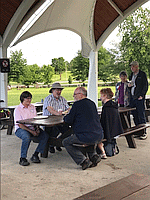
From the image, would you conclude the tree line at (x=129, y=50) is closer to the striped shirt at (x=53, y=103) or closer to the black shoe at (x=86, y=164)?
the striped shirt at (x=53, y=103)

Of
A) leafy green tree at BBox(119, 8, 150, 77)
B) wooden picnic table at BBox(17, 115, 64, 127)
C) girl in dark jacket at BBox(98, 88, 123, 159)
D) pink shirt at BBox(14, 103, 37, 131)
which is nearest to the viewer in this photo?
wooden picnic table at BBox(17, 115, 64, 127)

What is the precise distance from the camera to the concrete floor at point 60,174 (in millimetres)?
4051

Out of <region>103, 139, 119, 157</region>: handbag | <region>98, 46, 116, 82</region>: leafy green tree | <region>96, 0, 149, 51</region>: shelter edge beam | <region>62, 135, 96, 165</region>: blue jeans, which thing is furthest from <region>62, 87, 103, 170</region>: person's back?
<region>98, 46, 116, 82</region>: leafy green tree

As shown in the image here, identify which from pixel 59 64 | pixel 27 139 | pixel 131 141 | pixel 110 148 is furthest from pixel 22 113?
pixel 59 64

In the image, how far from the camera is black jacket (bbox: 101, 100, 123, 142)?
5.80m

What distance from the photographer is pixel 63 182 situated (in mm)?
4461

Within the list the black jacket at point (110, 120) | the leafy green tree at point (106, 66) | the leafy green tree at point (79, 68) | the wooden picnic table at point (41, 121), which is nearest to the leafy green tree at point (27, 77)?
the leafy green tree at point (79, 68)

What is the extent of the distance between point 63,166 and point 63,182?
0.84m

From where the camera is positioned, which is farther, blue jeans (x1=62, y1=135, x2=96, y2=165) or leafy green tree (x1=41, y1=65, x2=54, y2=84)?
leafy green tree (x1=41, y1=65, x2=54, y2=84)

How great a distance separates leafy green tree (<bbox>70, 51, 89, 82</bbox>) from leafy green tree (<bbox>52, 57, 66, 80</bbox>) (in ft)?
3.14

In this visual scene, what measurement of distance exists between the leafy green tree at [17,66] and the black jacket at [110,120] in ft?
32.8

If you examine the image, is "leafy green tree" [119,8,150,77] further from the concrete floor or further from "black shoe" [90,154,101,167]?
"black shoe" [90,154,101,167]

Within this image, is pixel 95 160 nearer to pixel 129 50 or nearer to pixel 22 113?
pixel 22 113

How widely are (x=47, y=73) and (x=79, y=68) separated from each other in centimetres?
377
